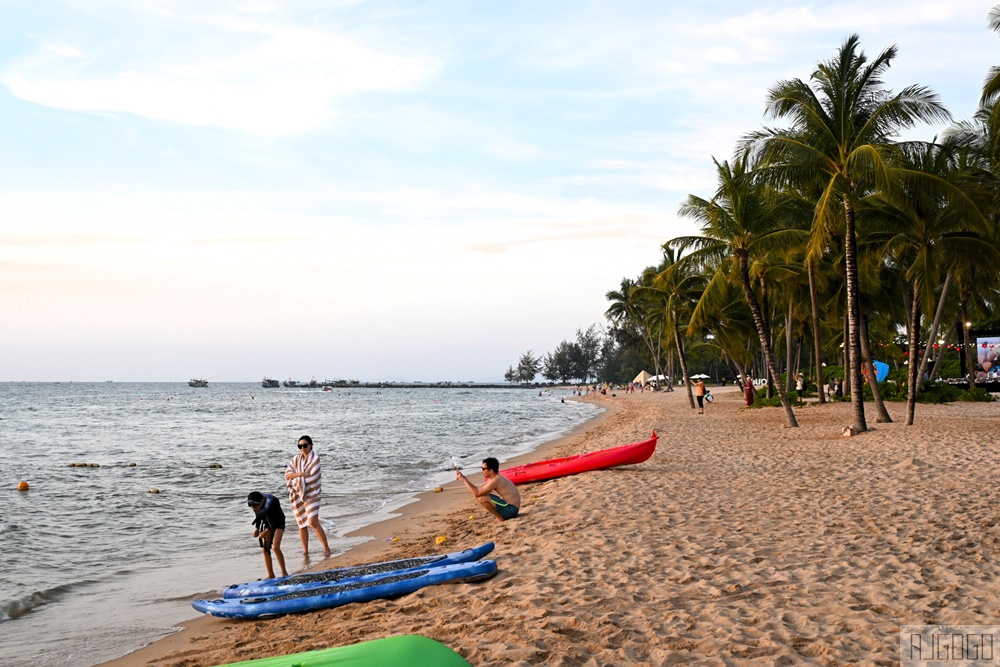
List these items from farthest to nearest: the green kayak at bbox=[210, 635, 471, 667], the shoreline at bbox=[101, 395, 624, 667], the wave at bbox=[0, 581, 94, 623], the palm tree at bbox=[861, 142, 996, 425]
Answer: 1. the palm tree at bbox=[861, 142, 996, 425]
2. the wave at bbox=[0, 581, 94, 623]
3. the shoreline at bbox=[101, 395, 624, 667]
4. the green kayak at bbox=[210, 635, 471, 667]

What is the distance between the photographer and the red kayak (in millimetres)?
13133

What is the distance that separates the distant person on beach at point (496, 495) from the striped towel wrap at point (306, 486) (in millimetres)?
1735

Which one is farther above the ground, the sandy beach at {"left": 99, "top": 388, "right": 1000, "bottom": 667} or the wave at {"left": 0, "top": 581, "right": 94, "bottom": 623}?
the sandy beach at {"left": 99, "top": 388, "right": 1000, "bottom": 667}

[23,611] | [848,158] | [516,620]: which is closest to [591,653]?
[516,620]

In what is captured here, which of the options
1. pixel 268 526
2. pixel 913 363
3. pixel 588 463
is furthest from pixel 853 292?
pixel 268 526

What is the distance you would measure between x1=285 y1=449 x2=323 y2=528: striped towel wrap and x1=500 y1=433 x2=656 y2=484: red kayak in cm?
509

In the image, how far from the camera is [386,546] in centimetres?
980

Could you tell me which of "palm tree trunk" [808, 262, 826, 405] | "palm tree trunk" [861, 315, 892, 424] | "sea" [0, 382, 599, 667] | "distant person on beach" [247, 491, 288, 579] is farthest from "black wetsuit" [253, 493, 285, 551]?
"palm tree trunk" [808, 262, 826, 405]

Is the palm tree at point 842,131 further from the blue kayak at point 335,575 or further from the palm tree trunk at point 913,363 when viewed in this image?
the blue kayak at point 335,575

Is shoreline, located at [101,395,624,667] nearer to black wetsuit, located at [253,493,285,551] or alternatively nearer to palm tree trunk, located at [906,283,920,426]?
black wetsuit, located at [253,493,285,551]

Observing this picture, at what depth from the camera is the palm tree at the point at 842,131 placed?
15680 millimetres

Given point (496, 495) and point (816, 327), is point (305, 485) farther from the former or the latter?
point (816, 327)

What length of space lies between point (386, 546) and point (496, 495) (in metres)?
1.60

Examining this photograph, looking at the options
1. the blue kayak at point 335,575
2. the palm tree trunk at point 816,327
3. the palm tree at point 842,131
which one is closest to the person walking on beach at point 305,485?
the blue kayak at point 335,575
